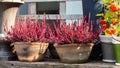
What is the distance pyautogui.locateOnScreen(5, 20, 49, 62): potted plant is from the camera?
3.25m

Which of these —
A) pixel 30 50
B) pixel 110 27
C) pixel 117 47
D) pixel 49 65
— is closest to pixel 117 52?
pixel 117 47

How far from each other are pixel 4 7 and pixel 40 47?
732mm

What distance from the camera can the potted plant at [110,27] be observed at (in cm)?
302

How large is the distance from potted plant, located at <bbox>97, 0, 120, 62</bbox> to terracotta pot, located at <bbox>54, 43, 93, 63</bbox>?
0.56ft

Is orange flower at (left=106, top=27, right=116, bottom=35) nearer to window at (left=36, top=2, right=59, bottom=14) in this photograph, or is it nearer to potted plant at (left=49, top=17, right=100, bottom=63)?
potted plant at (left=49, top=17, right=100, bottom=63)

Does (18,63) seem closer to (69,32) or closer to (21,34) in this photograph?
(21,34)

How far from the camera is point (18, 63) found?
3.30m

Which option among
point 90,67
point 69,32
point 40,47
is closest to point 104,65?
point 90,67

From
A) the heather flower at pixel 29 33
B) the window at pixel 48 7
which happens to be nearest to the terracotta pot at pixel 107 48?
the heather flower at pixel 29 33

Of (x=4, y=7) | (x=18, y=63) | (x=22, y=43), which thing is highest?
(x=4, y=7)

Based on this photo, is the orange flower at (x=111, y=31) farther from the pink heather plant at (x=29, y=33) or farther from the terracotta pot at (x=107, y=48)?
the pink heather plant at (x=29, y=33)

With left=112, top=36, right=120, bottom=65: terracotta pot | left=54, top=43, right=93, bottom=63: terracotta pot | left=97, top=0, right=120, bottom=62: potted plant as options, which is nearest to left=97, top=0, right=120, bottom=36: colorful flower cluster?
left=97, top=0, right=120, bottom=62: potted plant

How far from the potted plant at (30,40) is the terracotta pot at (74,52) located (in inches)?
10.2

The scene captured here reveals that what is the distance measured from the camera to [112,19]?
3.05 meters
